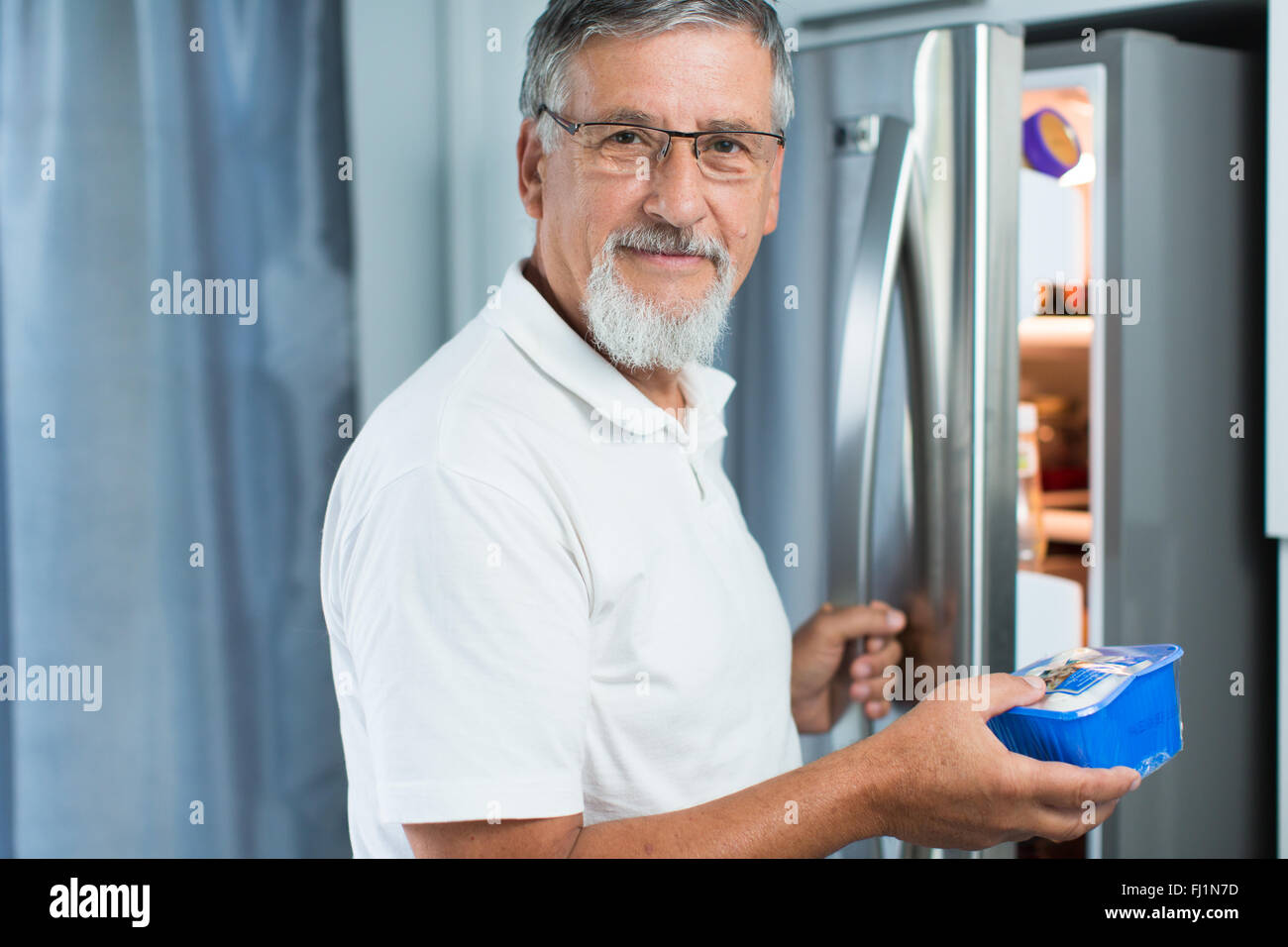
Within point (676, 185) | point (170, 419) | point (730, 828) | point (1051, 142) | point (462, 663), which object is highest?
point (1051, 142)

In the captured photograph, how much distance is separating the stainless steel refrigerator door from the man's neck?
0.81ft

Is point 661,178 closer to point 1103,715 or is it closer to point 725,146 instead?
point 725,146

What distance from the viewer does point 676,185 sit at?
71 cm

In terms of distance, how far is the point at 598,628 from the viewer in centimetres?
69

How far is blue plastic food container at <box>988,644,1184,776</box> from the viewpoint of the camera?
668mm

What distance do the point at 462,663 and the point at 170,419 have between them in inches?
27.1

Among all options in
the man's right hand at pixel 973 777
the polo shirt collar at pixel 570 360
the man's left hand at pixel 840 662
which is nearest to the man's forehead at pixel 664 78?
the polo shirt collar at pixel 570 360

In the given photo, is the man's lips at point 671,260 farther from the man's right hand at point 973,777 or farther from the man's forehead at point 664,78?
the man's right hand at point 973,777

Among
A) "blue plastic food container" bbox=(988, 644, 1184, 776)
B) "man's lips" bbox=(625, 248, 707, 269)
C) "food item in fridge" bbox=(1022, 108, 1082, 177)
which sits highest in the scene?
"food item in fridge" bbox=(1022, 108, 1082, 177)

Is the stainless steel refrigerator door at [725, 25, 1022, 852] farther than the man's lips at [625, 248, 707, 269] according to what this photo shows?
Yes

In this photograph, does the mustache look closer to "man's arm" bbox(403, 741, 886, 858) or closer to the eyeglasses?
the eyeglasses

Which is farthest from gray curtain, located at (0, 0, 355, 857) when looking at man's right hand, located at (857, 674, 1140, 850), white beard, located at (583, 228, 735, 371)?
man's right hand, located at (857, 674, 1140, 850)

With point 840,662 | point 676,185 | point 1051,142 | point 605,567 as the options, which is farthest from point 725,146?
point 1051,142
